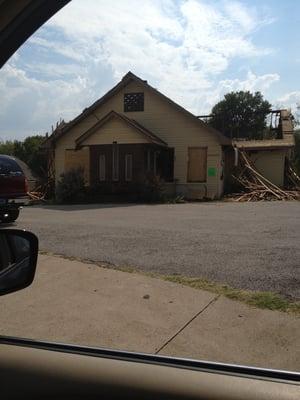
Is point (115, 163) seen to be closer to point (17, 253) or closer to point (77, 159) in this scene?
point (77, 159)

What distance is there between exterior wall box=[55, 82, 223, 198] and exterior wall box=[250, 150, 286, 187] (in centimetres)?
430

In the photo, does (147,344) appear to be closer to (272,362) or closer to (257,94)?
(272,362)

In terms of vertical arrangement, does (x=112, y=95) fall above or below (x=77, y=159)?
above

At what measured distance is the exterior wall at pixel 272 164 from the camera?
30.2 m

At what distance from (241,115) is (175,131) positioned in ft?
76.9

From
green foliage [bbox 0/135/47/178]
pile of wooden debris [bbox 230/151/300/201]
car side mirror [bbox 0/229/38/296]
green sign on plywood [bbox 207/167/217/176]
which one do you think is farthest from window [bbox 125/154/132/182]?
car side mirror [bbox 0/229/38/296]

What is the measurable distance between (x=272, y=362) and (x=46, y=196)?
25.1 meters

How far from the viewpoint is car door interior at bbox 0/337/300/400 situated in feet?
6.03

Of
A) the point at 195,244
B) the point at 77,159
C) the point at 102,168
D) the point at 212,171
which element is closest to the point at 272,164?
the point at 212,171

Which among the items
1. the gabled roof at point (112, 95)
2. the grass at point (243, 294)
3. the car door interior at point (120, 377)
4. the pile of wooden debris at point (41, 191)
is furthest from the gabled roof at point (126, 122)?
the car door interior at point (120, 377)

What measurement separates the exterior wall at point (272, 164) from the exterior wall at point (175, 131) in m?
4.30

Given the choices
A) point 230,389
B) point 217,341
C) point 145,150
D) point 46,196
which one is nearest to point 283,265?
point 217,341

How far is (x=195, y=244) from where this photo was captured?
10.3m

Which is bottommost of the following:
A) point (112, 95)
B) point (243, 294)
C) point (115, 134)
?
point (243, 294)
